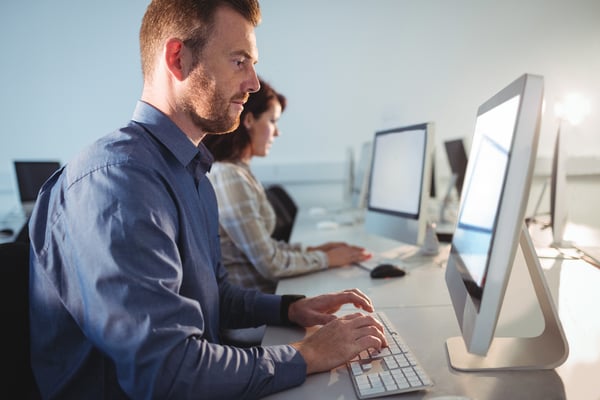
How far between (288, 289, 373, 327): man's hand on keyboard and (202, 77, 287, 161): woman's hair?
78 cm

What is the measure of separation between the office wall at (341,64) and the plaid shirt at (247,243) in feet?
7.90

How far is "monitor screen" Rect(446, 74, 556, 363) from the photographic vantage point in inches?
20.5

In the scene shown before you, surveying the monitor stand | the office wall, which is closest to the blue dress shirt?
the monitor stand

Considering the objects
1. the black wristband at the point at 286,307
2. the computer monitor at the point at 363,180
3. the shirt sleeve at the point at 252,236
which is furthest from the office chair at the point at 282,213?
the black wristband at the point at 286,307

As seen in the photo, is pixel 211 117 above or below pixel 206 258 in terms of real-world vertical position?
above

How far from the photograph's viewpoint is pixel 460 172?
93.0 inches

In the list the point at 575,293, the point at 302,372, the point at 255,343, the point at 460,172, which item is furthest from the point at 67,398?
the point at 460,172

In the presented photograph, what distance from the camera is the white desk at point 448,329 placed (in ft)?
2.05

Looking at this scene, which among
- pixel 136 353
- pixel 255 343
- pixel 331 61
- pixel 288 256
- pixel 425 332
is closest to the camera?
pixel 136 353

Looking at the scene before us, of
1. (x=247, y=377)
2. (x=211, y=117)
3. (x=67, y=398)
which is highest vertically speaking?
(x=211, y=117)

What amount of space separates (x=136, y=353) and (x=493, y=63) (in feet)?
13.3

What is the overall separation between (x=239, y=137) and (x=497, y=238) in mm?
1196

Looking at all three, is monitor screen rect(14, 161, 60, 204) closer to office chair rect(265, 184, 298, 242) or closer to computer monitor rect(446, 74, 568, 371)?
office chair rect(265, 184, 298, 242)

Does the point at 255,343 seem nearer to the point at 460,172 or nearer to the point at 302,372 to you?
the point at 302,372
